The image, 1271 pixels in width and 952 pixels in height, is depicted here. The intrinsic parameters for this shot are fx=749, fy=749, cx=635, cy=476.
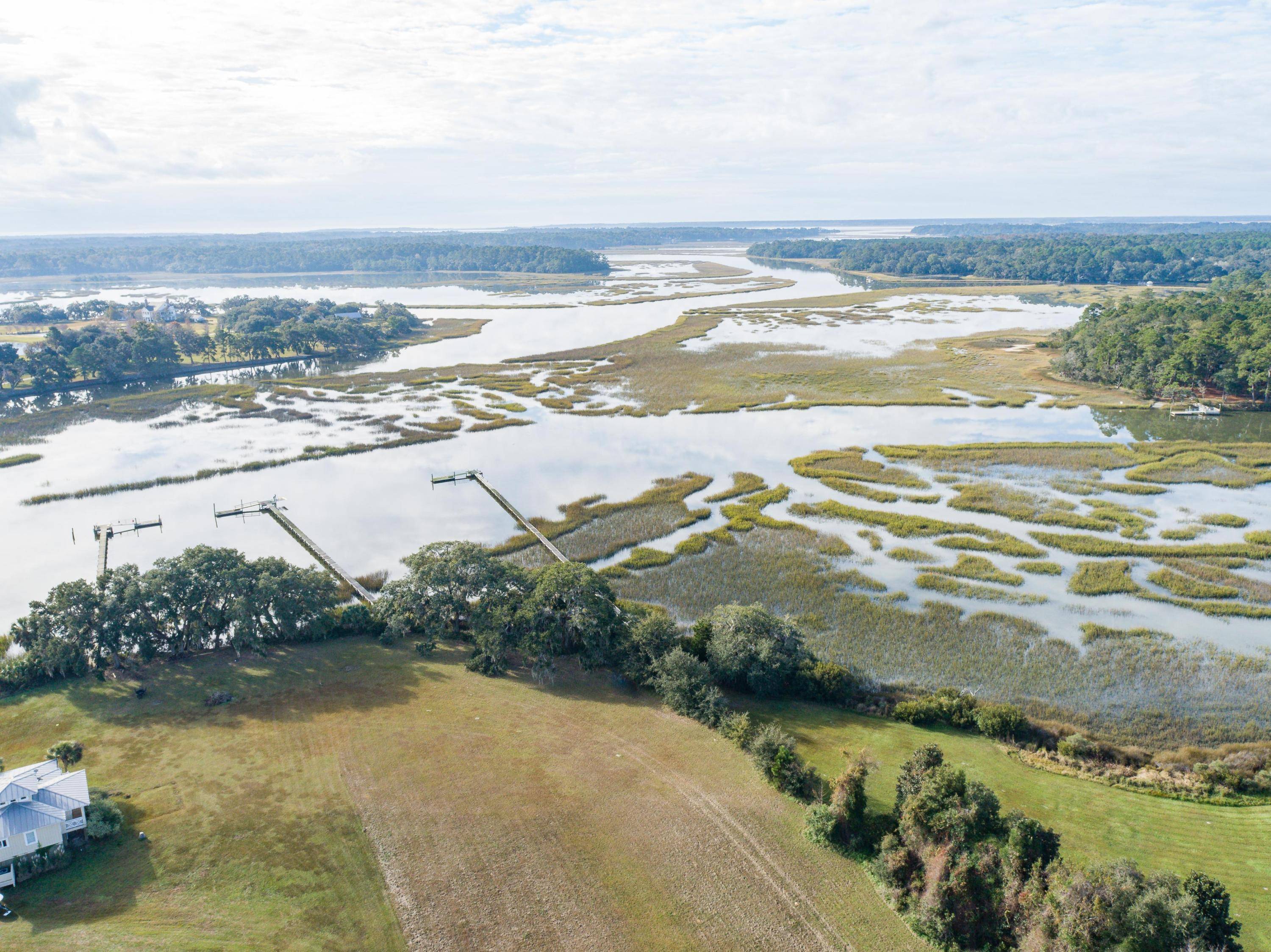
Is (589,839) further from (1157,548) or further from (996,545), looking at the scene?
(1157,548)

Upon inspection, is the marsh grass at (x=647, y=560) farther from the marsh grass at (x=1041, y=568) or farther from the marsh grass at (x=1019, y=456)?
the marsh grass at (x=1019, y=456)

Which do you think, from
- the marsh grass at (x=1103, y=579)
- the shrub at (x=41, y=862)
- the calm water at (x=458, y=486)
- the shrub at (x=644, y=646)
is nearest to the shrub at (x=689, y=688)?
the shrub at (x=644, y=646)

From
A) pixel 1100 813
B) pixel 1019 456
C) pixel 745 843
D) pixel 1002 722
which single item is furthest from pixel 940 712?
pixel 1019 456

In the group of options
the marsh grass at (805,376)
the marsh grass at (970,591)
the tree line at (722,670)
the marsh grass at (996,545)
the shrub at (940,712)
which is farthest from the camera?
the marsh grass at (805,376)

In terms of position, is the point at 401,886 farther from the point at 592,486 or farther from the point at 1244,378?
the point at 1244,378

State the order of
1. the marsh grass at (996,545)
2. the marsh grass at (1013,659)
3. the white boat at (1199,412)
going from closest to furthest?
the marsh grass at (1013,659)
the marsh grass at (996,545)
the white boat at (1199,412)

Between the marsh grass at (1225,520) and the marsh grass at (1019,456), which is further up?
the marsh grass at (1019,456)
